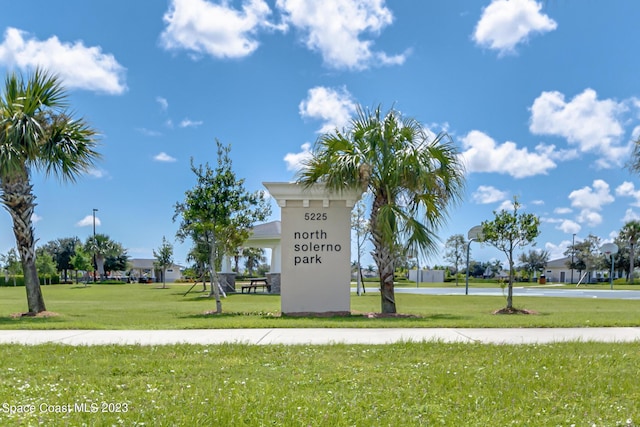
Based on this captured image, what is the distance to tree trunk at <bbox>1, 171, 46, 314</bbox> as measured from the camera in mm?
14383

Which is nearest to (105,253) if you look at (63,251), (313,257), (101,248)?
(101,248)

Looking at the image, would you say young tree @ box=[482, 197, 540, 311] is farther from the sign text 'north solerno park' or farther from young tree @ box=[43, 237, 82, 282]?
young tree @ box=[43, 237, 82, 282]

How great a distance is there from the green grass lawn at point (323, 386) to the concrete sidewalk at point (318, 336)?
983 mm

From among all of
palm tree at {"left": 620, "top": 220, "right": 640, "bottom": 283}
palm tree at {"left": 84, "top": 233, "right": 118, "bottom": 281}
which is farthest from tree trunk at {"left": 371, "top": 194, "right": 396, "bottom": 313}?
palm tree at {"left": 84, "top": 233, "right": 118, "bottom": 281}

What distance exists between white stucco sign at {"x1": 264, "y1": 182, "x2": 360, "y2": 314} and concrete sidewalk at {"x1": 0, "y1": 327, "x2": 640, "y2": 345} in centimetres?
368

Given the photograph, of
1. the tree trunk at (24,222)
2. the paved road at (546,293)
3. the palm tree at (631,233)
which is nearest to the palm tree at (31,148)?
the tree trunk at (24,222)

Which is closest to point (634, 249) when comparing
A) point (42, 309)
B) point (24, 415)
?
point (42, 309)

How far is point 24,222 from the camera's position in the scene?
14633 mm

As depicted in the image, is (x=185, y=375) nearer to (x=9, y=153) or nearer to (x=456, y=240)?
(x=9, y=153)

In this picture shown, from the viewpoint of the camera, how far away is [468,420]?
4.46m

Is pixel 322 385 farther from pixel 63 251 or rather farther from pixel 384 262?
pixel 63 251

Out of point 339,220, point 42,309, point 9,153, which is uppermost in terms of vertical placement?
point 9,153

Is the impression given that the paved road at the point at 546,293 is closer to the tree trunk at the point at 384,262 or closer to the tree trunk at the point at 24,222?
the tree trunk at the point at 384,262

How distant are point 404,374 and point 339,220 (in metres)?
8.29
